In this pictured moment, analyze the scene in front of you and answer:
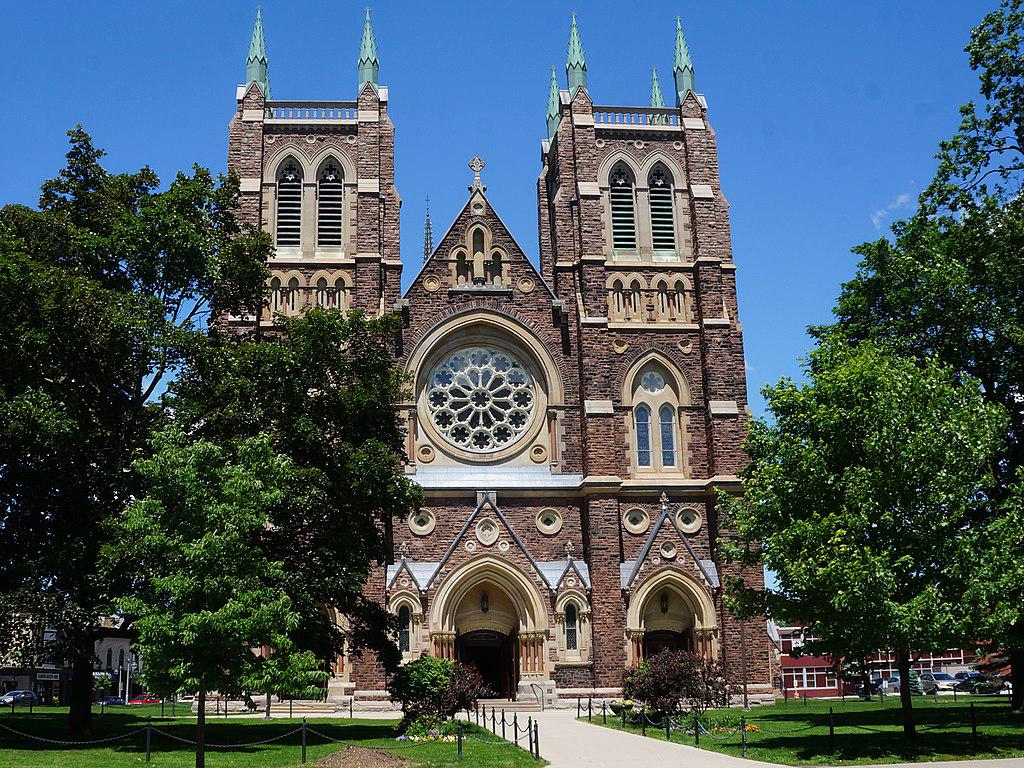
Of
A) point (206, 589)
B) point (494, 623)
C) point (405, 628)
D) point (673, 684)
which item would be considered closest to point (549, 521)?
point (494, 623)

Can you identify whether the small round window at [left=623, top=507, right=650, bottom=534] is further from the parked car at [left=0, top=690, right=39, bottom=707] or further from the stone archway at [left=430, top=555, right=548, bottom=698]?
the parked car at [left=0, top=690, right=39, bottom=707]

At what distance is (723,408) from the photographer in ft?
126

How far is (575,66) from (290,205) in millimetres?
13212

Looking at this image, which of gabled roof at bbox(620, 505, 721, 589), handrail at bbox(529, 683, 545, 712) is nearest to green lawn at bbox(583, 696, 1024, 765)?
handrail at bbox(529, 683, 545, 712)

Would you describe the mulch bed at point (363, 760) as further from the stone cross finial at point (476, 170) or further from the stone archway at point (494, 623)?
the stone cross finial at point (476, 170)

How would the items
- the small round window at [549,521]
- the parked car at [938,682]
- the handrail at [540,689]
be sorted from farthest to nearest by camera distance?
the parked car at [938,682] → the small round window at [549,521] → the handrail at [540,689]

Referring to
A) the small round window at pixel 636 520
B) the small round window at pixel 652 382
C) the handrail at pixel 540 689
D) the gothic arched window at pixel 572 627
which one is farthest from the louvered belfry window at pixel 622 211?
the handrail at pixel 540 689

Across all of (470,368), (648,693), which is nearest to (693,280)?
(470,368)

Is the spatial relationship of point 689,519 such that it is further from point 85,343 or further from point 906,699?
point 85,343

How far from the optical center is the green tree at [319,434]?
25.5m

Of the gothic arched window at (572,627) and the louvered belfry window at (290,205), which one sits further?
the louvered belfry window at (290,205)

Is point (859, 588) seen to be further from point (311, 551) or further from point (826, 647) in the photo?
point (311, 551)

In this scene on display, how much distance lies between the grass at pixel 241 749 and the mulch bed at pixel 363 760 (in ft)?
1.28

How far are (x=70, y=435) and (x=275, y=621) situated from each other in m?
7.67
